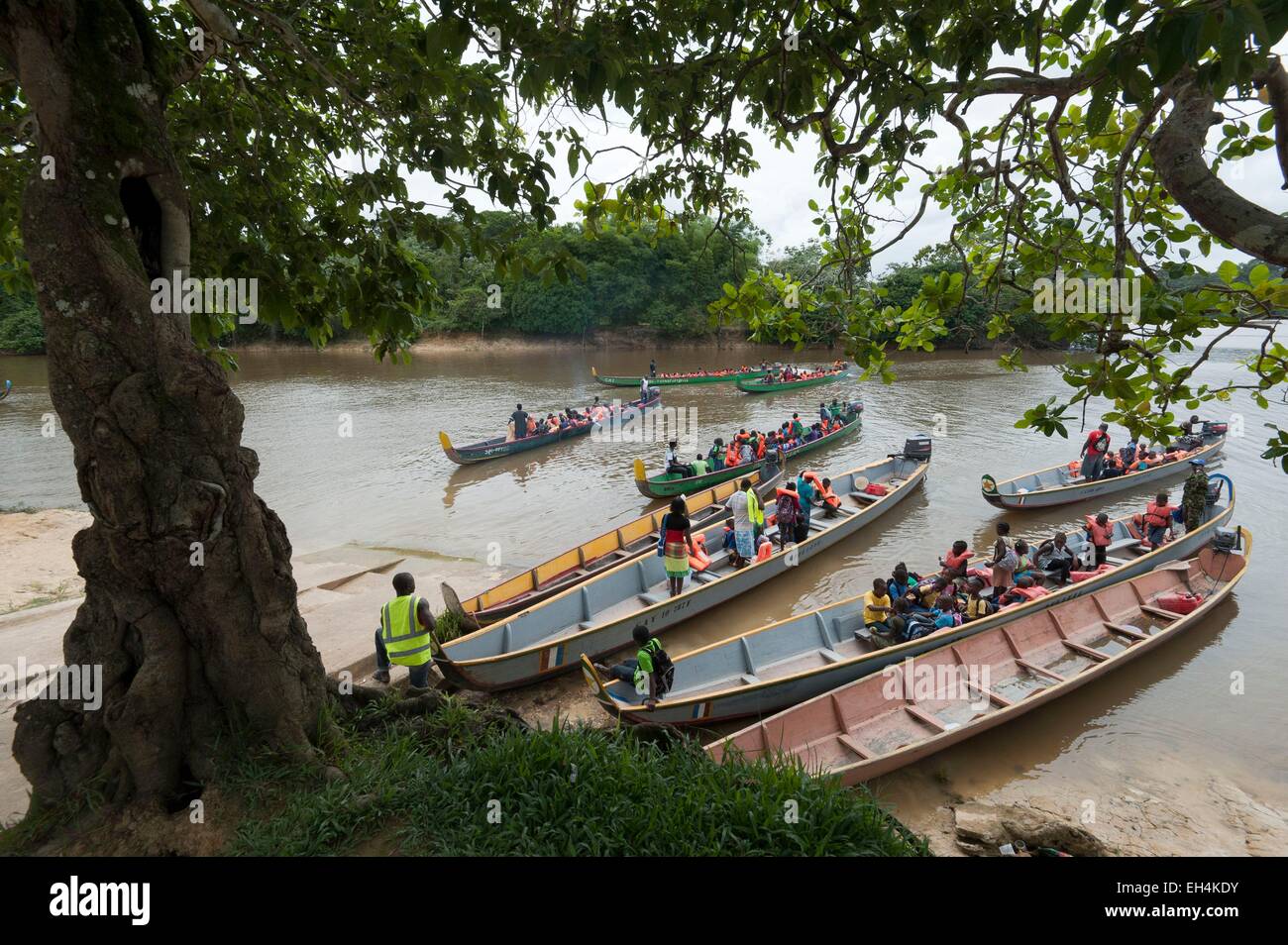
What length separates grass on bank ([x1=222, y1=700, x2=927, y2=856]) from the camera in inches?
123

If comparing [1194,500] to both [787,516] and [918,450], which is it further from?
[787,516]

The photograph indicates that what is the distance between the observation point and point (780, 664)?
7.38m

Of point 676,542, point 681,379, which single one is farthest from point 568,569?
point 681,379

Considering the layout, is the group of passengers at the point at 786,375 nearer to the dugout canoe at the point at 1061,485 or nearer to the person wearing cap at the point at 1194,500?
the dugout canoe at the point at 1061,485

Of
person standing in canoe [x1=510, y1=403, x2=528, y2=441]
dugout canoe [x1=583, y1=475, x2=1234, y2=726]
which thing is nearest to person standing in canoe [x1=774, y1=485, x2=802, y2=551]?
A: dugout canoe [x1=583, y1=475, x2=1234, y2=726]

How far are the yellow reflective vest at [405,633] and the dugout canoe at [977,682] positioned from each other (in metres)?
2.69

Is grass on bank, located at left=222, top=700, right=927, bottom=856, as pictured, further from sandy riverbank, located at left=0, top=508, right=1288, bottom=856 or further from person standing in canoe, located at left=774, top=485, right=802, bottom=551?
person standing in canoe, located at left=774, top=485, right=802, bottom=551

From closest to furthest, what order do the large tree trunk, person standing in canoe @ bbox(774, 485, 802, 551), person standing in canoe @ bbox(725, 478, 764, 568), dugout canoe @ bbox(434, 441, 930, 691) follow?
the large tree trunk
dugout canoe @ bbox(434, 441, 930, 691)
person standing in canoe @ bbox(725, 478, 764, 568)
person standing in canoe @ bbox(774, 485, 802, 551)

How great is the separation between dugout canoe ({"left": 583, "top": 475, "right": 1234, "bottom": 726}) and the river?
1068mm

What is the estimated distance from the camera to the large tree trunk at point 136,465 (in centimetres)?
301

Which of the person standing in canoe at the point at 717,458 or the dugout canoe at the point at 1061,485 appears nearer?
the dugout canoe at the point at 1061,485

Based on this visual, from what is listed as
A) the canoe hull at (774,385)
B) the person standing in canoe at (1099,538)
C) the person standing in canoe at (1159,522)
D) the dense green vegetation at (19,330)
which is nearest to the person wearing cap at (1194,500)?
the person standing in canoe at (1159,522)
